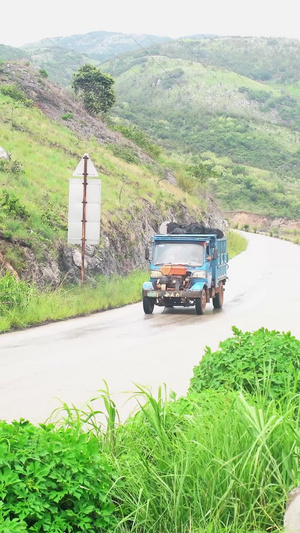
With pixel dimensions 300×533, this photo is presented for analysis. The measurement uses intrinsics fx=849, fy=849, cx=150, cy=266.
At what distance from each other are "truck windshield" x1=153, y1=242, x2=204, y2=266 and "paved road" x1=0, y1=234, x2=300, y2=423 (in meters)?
1.45

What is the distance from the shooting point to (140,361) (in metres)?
13.6

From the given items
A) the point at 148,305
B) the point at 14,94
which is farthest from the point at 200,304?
the point at 14,94

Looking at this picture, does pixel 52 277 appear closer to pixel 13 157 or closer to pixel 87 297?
pixel 87 297

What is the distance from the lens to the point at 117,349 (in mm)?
15336

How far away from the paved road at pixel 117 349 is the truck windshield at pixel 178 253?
145cm

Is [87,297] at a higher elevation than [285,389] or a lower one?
lower

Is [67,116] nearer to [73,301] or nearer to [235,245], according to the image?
[235,245]

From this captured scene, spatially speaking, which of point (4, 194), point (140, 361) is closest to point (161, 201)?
point (4, 194)

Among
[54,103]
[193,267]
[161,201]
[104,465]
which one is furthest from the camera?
[54,103]

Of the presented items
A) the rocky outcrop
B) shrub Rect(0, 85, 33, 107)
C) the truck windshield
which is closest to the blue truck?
the truck windshield

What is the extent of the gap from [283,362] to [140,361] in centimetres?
641

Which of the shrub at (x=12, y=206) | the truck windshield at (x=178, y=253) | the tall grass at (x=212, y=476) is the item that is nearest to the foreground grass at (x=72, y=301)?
the truck windshield at (x=178, y=253)

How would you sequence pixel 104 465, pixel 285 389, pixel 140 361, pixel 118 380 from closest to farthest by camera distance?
1. pixel 104 465
2. pixel 285 389
3. pixel 118 380
4. pixel 140 361

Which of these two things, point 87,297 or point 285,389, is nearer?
point 285,389
